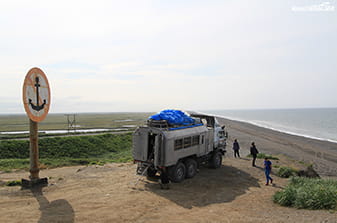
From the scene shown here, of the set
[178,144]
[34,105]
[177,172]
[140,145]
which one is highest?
[34,105]

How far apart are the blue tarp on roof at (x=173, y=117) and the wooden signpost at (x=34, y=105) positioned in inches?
232

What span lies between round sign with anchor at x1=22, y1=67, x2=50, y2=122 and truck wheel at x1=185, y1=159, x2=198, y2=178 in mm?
8396

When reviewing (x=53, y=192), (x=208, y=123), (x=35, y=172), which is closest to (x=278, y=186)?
(x=208, y=123)

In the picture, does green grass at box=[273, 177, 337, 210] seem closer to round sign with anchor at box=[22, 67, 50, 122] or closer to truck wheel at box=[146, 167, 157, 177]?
truck wheel at box=[146, 167, 157, 177]

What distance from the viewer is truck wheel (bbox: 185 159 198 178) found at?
13852mm

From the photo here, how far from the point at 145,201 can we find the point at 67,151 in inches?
783

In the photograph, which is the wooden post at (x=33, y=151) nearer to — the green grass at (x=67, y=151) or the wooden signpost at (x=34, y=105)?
the wooden signpost at (x=34, y=105)

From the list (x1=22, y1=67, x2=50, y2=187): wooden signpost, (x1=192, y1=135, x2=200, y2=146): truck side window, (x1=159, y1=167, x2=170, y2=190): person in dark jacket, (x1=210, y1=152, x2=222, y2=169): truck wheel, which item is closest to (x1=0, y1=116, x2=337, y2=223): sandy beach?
(x1=159, y1=167, x2=170, y2=190): person in dark jacket

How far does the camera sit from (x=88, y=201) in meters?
9.77

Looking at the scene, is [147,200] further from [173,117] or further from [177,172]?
[173,117]

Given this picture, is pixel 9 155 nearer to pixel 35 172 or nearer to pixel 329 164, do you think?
pixel 35 172

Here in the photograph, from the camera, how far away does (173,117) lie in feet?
44.4

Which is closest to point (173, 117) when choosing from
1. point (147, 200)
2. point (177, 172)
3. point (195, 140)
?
point (195, 140)

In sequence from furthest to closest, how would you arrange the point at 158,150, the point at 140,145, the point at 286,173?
1. the point at 286,173
2. the point at 140,145
3. the point at 158,150
